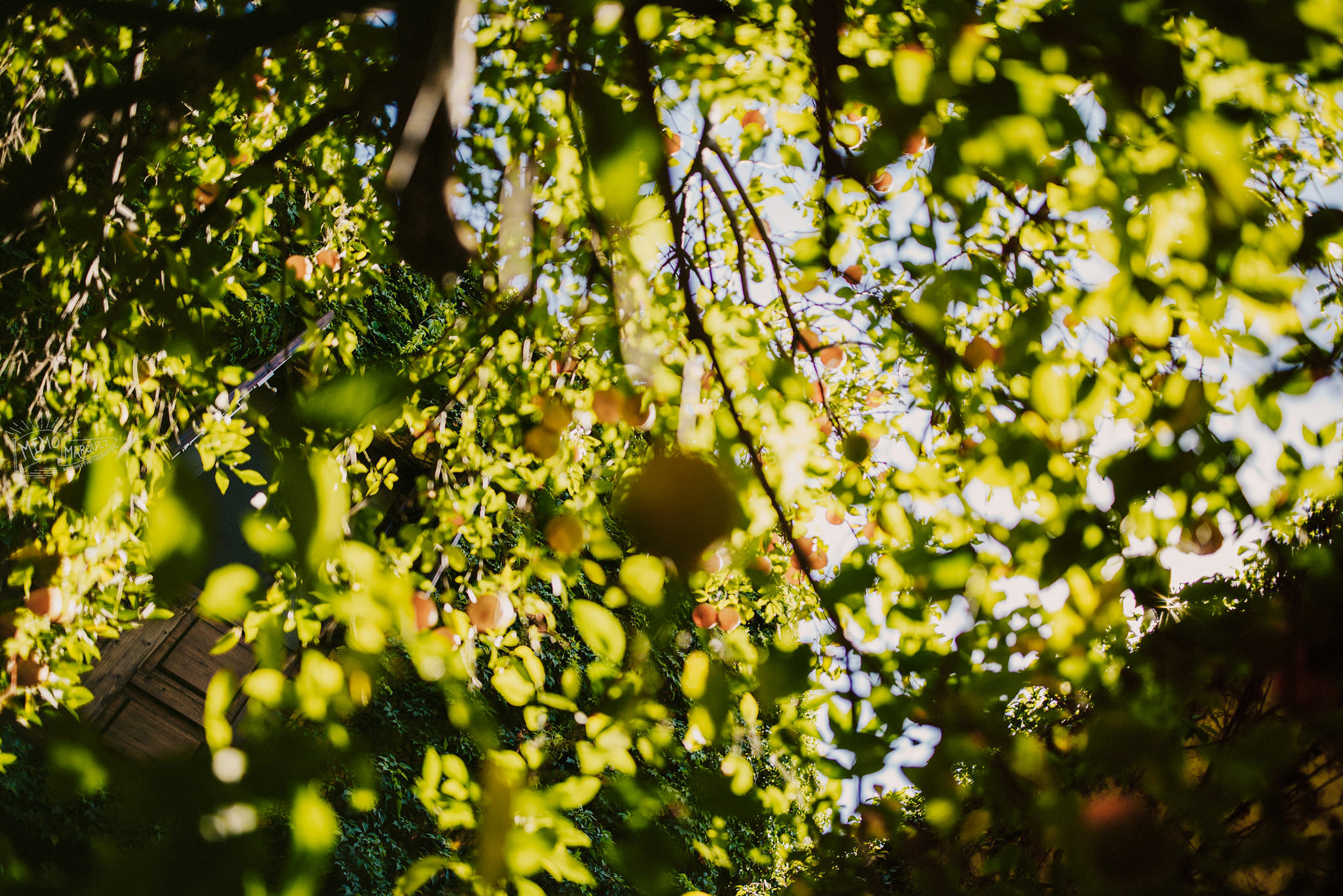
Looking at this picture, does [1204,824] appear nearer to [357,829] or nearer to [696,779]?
[696,779]

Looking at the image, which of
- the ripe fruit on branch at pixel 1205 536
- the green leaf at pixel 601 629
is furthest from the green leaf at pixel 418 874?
the ripe fruit on branch at pixel 1205 536

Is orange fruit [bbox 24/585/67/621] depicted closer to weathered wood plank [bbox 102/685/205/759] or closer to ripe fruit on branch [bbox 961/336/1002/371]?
weathered wood plank [bbox 102/685/205/759]

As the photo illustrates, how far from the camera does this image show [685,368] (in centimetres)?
146

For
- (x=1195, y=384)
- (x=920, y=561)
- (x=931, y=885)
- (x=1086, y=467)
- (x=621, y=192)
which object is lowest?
(x=1086, y=467)

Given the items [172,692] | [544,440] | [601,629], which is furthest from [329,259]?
[172,692]

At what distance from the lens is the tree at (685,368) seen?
2.50 feet

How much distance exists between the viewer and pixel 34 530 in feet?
9.39

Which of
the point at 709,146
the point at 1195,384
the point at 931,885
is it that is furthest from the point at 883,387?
the point at 931,885

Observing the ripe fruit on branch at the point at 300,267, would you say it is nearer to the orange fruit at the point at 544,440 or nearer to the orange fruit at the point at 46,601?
the orange fruit at the point at 544,440

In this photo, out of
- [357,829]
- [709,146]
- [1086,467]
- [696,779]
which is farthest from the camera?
[357,829]

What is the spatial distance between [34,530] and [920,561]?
12.3ft

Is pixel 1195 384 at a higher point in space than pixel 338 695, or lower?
higher

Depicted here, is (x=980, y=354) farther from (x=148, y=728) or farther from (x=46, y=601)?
(x=148, y=728)

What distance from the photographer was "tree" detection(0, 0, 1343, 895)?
2.50ft
